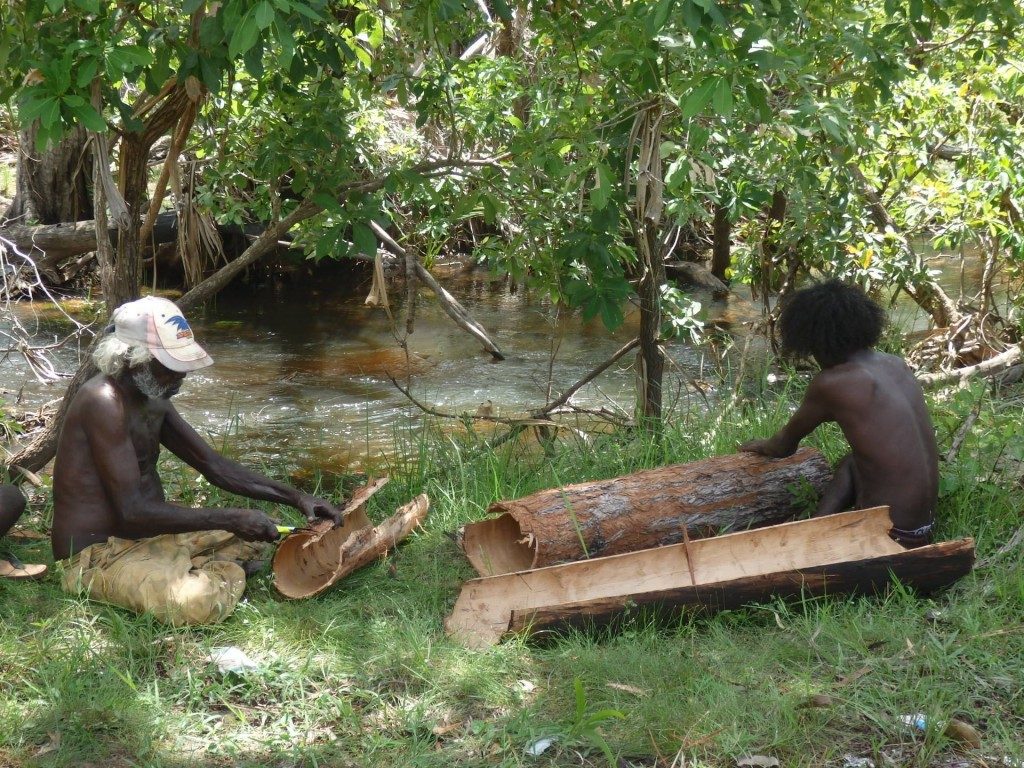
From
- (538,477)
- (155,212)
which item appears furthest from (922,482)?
(155,212)

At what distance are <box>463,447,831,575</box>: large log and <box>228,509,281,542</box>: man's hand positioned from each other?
2.72 ft

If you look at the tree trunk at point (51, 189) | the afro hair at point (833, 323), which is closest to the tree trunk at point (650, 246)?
the afro hair at point (833, 323)

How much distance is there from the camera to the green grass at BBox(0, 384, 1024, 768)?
10.5 ft

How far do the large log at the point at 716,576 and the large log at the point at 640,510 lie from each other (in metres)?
0.27

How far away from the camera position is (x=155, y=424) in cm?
434

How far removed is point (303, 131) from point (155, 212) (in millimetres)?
1276

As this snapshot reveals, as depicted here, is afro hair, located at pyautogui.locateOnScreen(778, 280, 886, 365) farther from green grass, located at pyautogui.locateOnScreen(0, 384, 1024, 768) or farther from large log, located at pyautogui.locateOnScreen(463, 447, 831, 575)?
green grass, located at pyautogui.locateOnScreen(0, 384, 1024, 768)

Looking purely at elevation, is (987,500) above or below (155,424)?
below

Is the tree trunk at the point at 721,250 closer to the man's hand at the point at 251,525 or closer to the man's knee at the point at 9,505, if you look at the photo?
the man's hand at the point at 251,525

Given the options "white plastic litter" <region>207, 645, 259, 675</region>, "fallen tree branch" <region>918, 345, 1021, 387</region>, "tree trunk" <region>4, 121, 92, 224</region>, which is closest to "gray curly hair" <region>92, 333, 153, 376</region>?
"white plastic litter" <region>207, 645, 259, 675</region>

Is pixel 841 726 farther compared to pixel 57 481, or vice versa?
pixel 57 481

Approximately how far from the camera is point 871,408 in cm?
420

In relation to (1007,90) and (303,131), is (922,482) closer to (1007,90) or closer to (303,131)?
(303,131)

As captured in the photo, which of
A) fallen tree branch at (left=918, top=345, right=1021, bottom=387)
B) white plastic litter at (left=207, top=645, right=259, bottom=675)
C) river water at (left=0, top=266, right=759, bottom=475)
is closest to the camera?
white plastic litter at (left=207, top=645, right=259, bottom=675)
